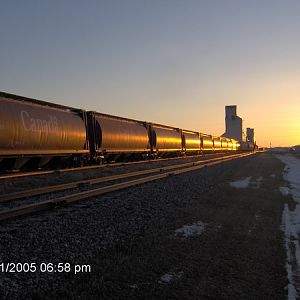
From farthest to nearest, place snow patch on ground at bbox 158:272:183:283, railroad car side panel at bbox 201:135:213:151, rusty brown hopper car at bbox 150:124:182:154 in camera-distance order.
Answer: railroad car side panel at bbox 201:135:213:151 → rusty brown hopper car at bbox 150:124:182:154 → snow patch on ground at bbox 158:272:183:283

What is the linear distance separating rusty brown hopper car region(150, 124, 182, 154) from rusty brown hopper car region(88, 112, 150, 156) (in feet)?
8.34

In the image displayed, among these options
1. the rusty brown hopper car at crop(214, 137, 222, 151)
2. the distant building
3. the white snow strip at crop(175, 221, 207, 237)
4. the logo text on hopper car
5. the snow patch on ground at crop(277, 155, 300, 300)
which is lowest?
the snow patch on ground at crop(277, 155, 300, 300)

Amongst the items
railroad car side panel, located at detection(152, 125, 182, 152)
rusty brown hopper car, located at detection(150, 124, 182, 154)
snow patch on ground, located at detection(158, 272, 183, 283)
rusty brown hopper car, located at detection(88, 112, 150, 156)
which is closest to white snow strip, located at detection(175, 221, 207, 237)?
snow patch on ground, located at detection(158, 272, 183, 283)

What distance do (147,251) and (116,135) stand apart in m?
22.1

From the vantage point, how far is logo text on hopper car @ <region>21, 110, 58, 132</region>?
17.9 metres

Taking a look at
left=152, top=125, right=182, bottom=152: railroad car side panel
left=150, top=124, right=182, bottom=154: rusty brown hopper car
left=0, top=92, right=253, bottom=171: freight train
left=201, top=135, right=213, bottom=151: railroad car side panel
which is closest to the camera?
left=0, top=92, right=253, bottom=171: freight train

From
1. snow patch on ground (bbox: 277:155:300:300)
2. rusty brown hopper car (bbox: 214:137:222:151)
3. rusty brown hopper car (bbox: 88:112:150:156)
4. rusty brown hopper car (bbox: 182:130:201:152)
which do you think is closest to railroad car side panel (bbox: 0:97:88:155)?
rusty brown hopper car (bbox: 88:112:150:156)

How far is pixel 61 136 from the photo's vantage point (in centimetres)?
2106

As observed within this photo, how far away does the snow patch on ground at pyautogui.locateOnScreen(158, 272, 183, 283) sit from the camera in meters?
5.44

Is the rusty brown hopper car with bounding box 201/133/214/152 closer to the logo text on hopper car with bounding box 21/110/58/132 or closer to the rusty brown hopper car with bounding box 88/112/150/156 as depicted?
the rusty brown hopper car with bounding box 88/112/150/156

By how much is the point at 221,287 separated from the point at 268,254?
1.95 metres

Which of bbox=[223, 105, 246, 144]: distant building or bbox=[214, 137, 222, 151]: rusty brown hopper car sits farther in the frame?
bbox=[223, 105, 246, 144]: distant building

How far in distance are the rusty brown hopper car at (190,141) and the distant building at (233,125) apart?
104m

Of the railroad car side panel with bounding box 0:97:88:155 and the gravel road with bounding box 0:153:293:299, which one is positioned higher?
the railroad car side panel with bounding box 0:97:88:155
